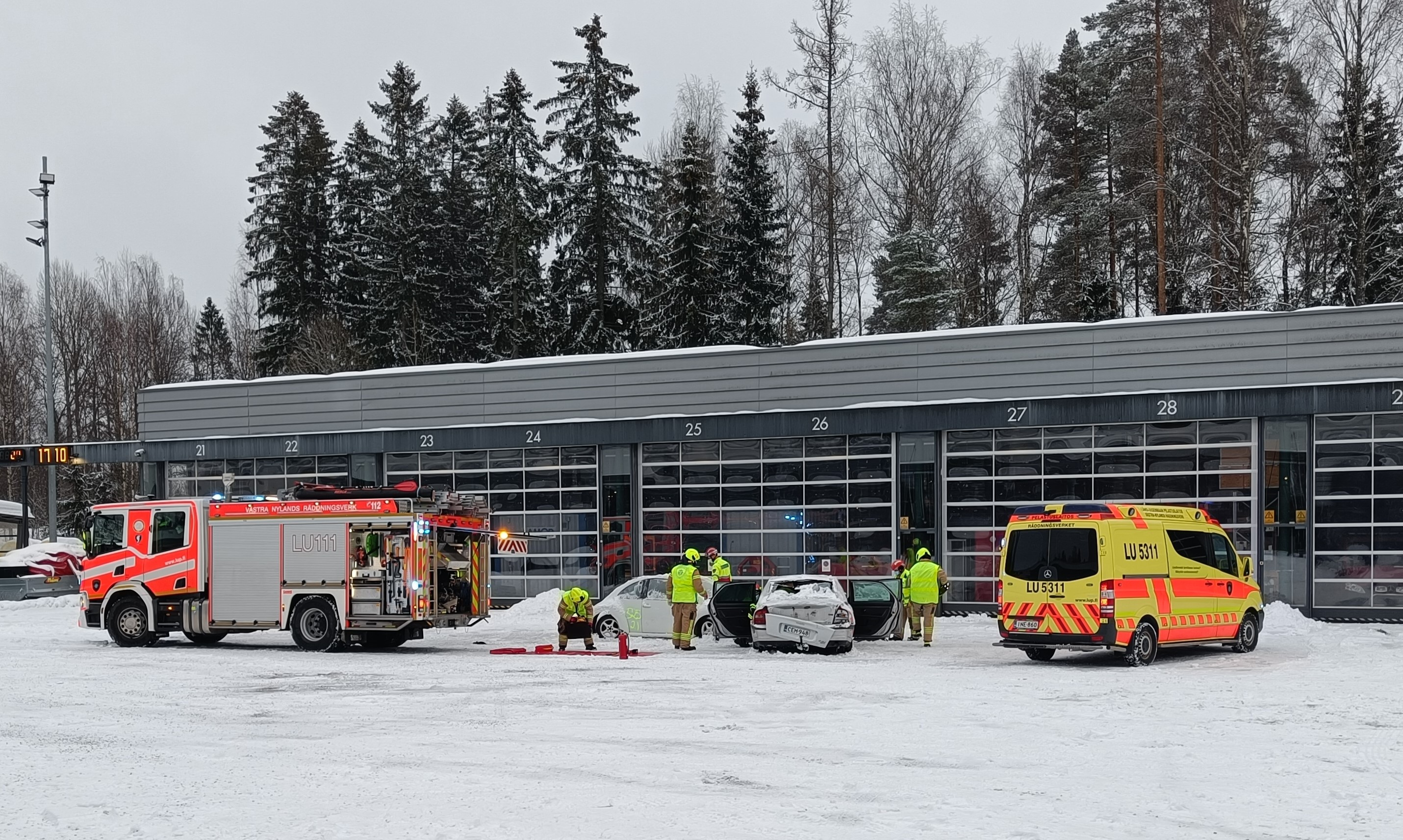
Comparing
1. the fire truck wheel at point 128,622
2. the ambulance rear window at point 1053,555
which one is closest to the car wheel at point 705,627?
the ambulance rear window at point 1053,555

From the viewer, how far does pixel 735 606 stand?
23.3 metres

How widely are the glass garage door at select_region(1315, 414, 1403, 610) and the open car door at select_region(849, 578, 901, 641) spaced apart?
9.72 m

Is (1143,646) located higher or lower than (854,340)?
lower

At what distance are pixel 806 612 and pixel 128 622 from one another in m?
12.7

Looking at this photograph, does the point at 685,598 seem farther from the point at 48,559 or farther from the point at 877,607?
the point at 48,559

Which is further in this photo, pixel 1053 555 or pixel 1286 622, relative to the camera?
pixel 1286 622

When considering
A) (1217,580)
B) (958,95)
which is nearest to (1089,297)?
(958,95)

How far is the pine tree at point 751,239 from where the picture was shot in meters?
53.1

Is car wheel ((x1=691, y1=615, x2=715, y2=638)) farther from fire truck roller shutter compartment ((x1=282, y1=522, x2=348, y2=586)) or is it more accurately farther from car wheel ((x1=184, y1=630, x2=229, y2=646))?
car wheel ((x1=184, y1=630, x2=229, y2=646))

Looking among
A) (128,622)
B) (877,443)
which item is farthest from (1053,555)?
(128,622)

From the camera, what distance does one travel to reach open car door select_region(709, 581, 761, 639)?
2328 centimetres

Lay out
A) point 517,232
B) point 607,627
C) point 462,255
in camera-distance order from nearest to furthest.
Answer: point 607,627
point 517,232
point 462,255

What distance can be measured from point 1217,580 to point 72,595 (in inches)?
1241

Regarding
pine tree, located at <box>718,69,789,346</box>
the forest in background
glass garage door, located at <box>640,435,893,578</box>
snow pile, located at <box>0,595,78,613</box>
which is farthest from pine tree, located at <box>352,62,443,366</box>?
glass garage door, located at <box>640,435,893,578</box>
